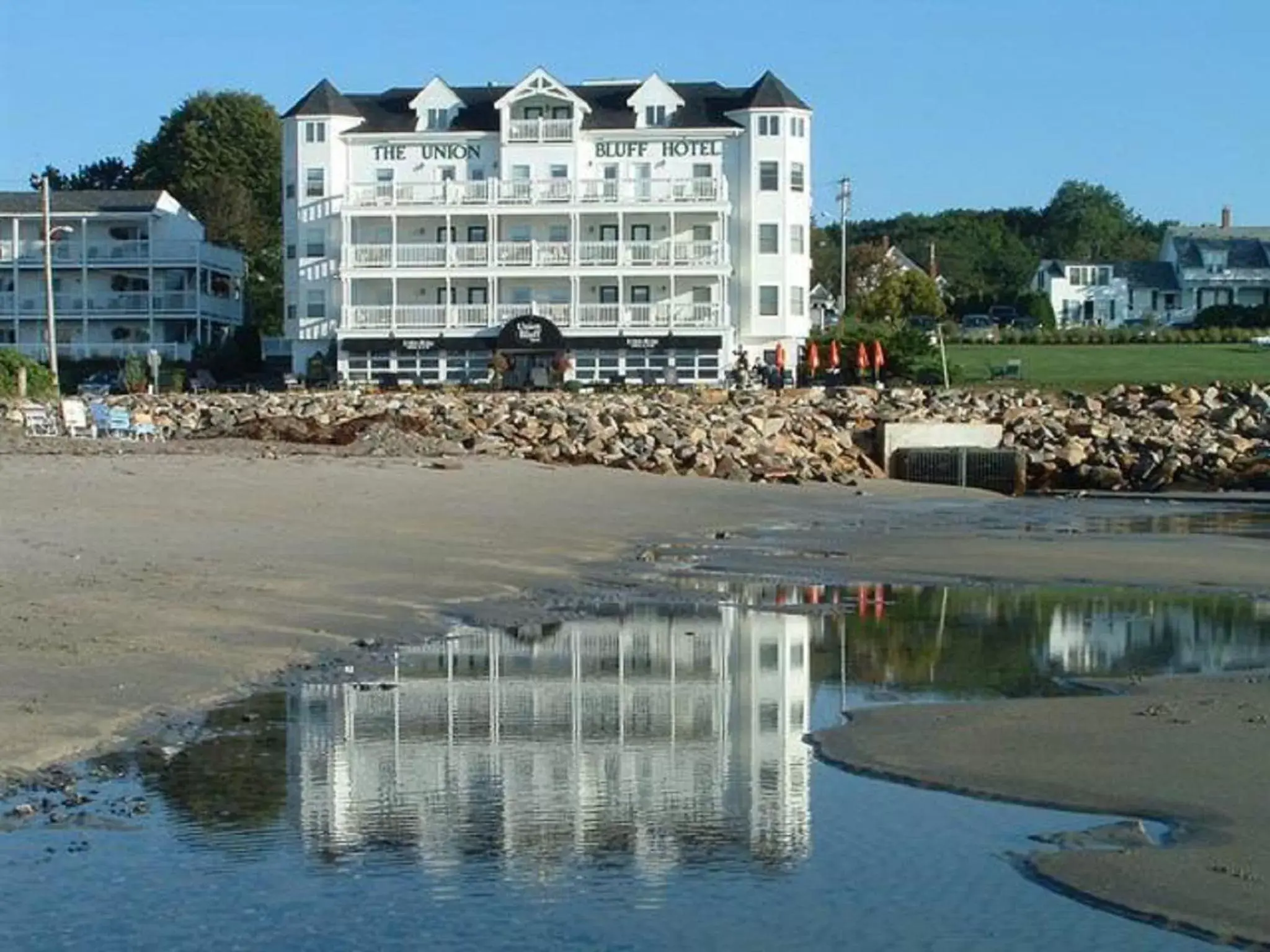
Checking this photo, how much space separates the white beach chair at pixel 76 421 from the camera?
136 feet

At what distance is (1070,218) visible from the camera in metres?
164

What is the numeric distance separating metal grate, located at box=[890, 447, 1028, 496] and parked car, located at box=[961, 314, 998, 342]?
130 ft

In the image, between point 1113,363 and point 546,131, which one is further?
point 546,131

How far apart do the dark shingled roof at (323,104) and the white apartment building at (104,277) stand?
40.8ft

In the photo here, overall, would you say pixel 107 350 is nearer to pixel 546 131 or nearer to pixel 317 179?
pixel 317 179

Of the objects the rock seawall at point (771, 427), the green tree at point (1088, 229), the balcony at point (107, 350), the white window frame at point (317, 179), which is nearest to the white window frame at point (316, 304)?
the white window frame at point (317, 179)

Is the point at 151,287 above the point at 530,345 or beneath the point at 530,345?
above

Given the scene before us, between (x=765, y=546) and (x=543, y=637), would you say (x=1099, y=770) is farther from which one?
(x=765, y=546)

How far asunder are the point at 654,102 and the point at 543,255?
7938 mm

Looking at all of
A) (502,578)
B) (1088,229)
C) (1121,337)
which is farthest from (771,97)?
(1088,229)

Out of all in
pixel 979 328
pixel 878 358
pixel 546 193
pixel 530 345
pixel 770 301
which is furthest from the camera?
pixel 979 328

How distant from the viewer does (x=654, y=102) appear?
76.1m

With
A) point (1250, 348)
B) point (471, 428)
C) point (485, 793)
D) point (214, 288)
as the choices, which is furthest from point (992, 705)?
point (214, 288)

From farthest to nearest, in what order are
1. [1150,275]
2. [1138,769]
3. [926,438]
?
1. [1150,275]
2. [926,438]
3. [1138,769]
